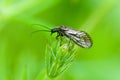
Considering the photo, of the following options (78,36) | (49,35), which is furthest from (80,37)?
(49,35)

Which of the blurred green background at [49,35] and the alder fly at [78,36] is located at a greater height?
the blurred green background at [49,35]

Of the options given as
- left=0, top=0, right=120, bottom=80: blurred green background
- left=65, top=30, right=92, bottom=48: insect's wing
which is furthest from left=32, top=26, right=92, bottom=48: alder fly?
left=0, top=0, right=120, bottom=80: blurred green background

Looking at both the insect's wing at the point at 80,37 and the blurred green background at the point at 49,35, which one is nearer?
the insect's wing at the point at 80,37

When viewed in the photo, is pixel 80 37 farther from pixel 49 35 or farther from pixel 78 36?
pixel 49 35

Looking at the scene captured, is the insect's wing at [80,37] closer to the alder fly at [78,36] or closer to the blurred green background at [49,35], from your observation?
the alder fly at [78,36]

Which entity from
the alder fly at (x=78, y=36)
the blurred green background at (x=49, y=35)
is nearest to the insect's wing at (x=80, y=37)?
the alder fly at (x=78, y=36)

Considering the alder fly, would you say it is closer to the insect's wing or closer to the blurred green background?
the insect's wing

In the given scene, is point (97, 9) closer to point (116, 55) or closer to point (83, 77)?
point (116, 55)
